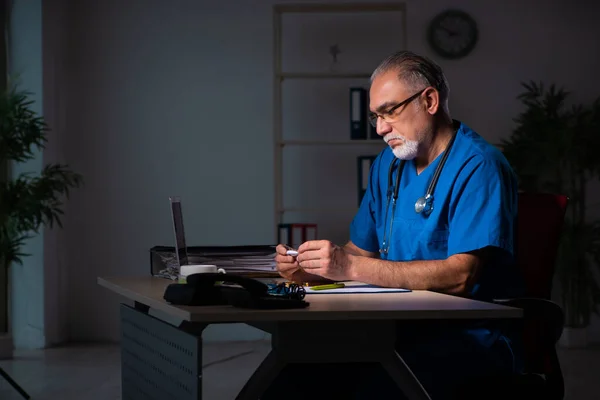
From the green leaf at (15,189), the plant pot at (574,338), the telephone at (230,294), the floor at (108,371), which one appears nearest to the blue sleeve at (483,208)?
the telephone at (230,294)

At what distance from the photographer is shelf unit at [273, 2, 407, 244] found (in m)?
5.34

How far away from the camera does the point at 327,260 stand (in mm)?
1906

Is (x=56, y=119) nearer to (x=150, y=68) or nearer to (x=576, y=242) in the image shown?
(x=150, y=68)

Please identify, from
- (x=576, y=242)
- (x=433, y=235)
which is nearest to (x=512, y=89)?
(x=576, y=242)

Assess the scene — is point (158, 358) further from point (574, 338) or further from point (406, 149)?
point (574, 338)

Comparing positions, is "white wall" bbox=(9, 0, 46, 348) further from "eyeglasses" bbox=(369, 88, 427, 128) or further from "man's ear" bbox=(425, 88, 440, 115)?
"man's ear" bbox=(425, 88, 440, 115)

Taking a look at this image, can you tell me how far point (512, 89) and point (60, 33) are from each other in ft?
9.59

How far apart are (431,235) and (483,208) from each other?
18 centimetres

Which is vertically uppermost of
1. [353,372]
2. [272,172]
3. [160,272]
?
[272,172]

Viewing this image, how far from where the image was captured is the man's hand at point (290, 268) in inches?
85.1

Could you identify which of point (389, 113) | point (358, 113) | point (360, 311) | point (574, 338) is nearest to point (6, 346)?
point (358, 113)

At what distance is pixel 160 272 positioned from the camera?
Result: 2439 mm

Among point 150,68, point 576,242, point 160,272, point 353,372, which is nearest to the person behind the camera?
point 353,372

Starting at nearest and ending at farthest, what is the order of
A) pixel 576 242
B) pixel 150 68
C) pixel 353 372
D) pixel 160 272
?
pixel 353 372, pixel 160 272, pixel 576 242, pixel 150 68
